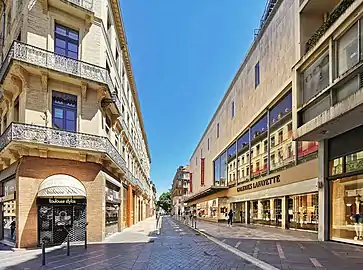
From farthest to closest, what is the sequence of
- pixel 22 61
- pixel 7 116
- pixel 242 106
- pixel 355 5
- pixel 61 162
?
pixel 242 106
pixel 7 116
pixel 61 162
pixel 22 61
pixel 355 5

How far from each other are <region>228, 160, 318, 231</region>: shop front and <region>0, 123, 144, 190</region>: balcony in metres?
12.8

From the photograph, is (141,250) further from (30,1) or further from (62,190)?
(30,1)

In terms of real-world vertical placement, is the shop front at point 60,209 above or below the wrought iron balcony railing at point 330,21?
below

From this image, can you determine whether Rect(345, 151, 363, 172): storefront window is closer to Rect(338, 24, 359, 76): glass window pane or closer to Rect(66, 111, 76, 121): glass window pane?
Rect(338, 24, 359, 76): glass window pane

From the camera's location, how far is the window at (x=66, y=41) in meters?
20.1

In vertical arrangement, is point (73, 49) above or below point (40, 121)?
above

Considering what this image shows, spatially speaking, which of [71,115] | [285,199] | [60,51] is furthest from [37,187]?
[285,199]

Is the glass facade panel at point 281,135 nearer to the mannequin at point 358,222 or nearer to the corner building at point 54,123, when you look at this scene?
the mannequin at point 358,222

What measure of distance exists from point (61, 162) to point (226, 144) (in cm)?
3573

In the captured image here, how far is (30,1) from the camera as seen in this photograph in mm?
19172

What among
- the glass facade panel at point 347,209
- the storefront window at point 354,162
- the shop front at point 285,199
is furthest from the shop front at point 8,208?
the shop front at point 285,199

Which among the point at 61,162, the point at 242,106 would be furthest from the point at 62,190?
the point at 242,106

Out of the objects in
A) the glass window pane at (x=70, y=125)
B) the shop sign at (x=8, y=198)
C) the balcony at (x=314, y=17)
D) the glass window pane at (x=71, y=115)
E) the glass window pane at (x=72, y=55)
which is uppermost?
Result: the balcony at (x=314, y=17)

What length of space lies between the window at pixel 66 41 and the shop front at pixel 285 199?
15.2m
